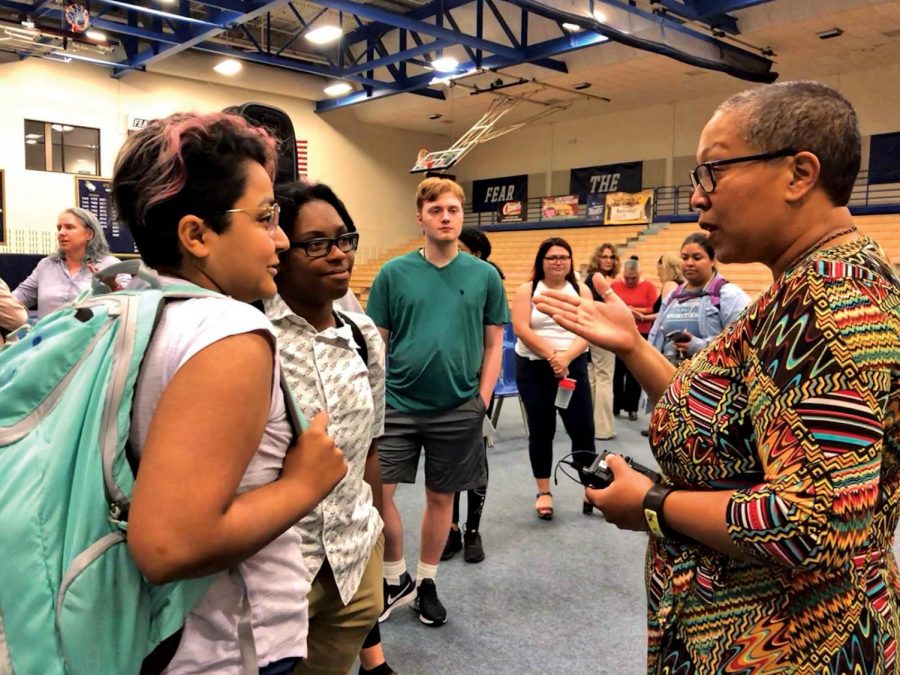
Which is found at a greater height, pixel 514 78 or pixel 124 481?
pixel 514 78

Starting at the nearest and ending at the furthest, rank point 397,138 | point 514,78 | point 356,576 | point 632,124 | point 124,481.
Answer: point 124,481
point 356,576
point 514,78
point 632,124
point 397,138

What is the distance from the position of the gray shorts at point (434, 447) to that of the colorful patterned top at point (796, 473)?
5.02ft

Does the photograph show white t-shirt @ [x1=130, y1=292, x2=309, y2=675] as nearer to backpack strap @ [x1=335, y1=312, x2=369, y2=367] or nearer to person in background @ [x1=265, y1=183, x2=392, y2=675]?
person in background @ [x1=265, y1=183, x2=392, y2=675]

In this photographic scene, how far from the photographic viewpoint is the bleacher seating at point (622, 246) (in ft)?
39.6

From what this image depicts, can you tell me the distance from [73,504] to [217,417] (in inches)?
7.0

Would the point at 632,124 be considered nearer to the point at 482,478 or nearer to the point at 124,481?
the point at 482,478

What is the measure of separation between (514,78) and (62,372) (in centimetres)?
1420

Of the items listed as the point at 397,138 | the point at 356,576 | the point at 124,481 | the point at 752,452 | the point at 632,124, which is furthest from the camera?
the point at 397,138

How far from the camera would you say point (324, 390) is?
149 centimetres

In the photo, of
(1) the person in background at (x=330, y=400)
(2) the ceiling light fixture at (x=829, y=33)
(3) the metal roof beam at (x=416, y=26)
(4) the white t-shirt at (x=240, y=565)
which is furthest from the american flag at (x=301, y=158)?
(2) the ceiling light fixture at (x=829, y=33)

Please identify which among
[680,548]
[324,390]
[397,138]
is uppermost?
[397,138]

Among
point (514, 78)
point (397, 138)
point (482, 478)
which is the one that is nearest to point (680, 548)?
point (482, 478)

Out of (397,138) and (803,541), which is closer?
(803,541)

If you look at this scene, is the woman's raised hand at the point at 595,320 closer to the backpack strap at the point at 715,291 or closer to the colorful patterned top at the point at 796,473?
the colorful patterned top at the point at 796,473
